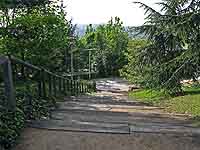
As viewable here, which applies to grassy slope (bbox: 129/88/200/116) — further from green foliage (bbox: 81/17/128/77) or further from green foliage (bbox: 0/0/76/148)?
green foliage (bbox: 81/17/128/77)

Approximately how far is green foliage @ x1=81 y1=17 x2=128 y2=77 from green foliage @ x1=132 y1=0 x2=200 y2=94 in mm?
58507

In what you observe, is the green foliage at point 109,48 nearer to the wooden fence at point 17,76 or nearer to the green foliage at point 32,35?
the green foliage at point 32,35

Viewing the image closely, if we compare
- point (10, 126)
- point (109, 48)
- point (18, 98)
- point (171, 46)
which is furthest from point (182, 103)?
point (109, 48)

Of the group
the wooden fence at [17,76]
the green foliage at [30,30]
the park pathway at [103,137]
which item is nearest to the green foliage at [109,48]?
the green foliage at [30,30]

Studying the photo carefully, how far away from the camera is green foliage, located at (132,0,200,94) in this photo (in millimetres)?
12844

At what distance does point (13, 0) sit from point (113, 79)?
67424 mm

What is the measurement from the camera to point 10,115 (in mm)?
5703

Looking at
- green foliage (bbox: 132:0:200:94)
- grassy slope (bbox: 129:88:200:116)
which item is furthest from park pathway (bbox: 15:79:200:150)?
green foliage (bbox: 132:0:200:94)

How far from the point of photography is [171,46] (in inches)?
776

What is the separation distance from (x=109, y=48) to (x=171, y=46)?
64.5 metres

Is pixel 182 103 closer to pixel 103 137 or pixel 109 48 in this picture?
pixel 103 137

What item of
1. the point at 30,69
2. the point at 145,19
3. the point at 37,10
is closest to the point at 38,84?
the point at 30,69

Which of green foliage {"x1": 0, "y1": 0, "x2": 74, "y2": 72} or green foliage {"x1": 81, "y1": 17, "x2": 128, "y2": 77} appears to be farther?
green foliage {"x1": 81, "y1": 17, "x2": 128, "y2": 77}

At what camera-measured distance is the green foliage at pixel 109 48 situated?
83.5 m
